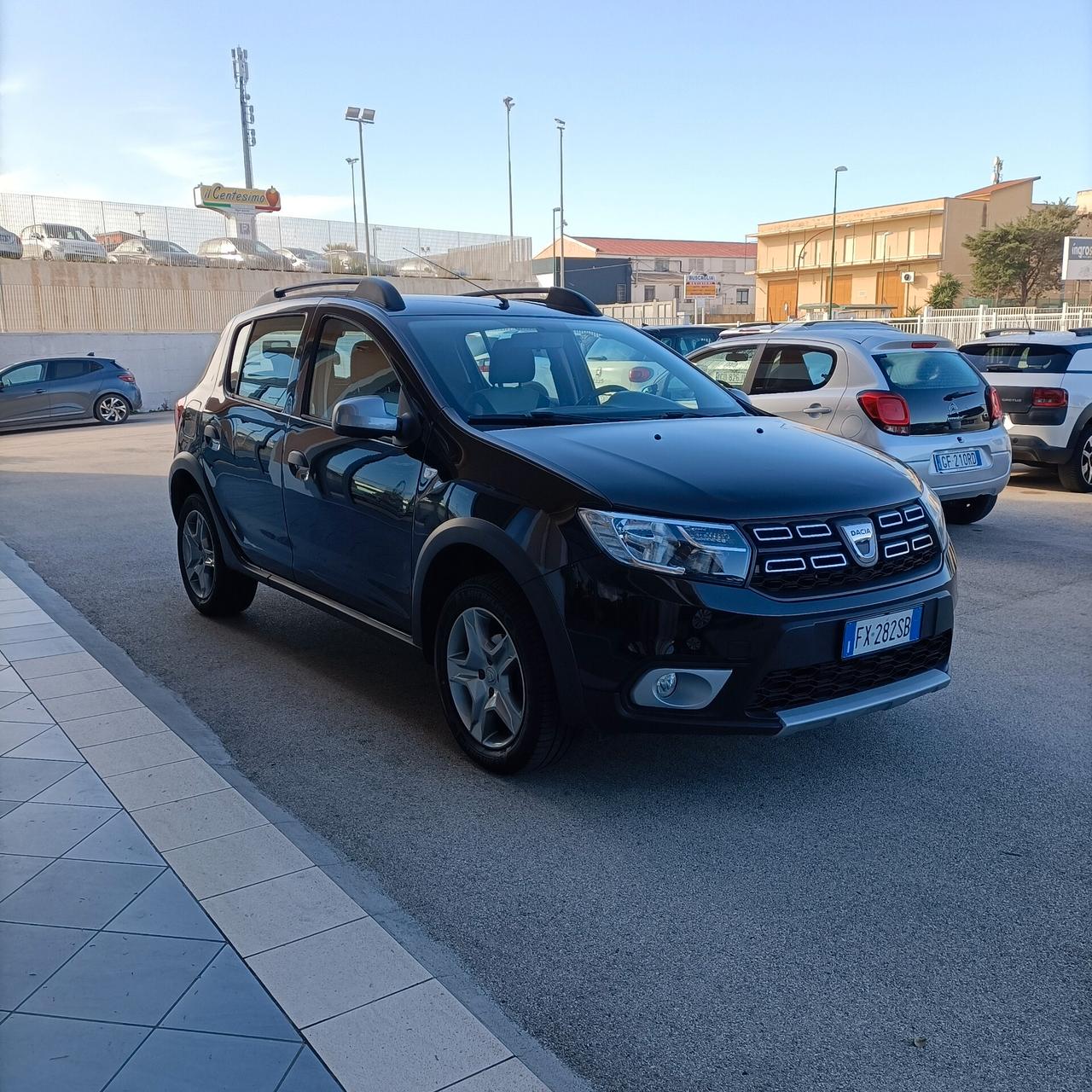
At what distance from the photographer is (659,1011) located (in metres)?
2.64

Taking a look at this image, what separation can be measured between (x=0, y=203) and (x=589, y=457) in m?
38.3

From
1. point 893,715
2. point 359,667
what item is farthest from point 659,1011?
point 359,667

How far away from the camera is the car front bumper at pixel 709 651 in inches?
135

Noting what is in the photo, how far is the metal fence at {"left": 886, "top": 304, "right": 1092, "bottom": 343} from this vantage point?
1083 inches

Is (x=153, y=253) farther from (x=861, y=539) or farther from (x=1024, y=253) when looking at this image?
(x=1024, y=253)

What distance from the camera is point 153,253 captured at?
1519 inches

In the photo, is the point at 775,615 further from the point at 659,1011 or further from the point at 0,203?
the point at 0,203

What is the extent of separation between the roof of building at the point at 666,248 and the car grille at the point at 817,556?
94878 millimetres

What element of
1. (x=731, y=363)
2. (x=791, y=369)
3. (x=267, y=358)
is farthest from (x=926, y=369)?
(x=267, y=358)

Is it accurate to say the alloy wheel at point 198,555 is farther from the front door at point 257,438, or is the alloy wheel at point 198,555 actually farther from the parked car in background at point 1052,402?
the parked car in background at point 1052,402

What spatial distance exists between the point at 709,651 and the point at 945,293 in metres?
62.7

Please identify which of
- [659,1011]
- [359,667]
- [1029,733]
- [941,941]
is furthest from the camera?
[359,667]

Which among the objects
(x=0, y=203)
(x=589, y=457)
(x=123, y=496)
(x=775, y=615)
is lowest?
(x=123, y=496)

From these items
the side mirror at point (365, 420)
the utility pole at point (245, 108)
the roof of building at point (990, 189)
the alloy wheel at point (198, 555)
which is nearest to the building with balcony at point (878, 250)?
the roof of building at point (990, 189)
